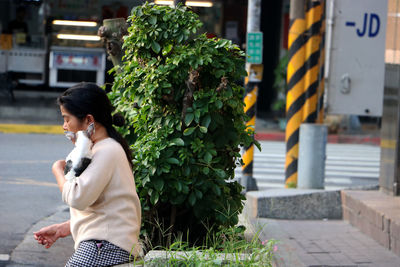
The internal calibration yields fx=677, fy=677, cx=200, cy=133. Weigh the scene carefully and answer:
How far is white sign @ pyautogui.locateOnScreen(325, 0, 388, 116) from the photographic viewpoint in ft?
27.7

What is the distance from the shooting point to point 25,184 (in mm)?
9141

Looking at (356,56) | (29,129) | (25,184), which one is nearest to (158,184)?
(356,56)

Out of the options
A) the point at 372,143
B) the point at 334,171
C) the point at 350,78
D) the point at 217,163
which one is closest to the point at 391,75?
the point at 350,78

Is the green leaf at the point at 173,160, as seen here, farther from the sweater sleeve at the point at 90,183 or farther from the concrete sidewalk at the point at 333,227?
the concrete sidewalk at the point at 333,227

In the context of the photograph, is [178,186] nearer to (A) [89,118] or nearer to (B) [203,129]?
(B) [203,129]

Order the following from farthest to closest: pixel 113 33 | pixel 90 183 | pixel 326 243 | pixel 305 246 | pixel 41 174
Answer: pixel 41 174
pixel 326 243
pixel 305 246
pixel 113 33
pixel 90 183

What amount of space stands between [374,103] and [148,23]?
517cm

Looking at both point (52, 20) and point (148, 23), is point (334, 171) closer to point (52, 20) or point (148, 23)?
point (148, 23)

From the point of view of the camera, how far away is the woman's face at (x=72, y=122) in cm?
330

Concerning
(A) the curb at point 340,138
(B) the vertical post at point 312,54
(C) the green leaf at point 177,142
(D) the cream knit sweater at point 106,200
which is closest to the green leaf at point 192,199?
(C) the green leaf at point 177,142

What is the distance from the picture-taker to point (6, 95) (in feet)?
62.3

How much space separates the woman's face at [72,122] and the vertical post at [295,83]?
5.82 m

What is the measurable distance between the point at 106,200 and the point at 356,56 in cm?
597

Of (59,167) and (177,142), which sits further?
(177,142)
